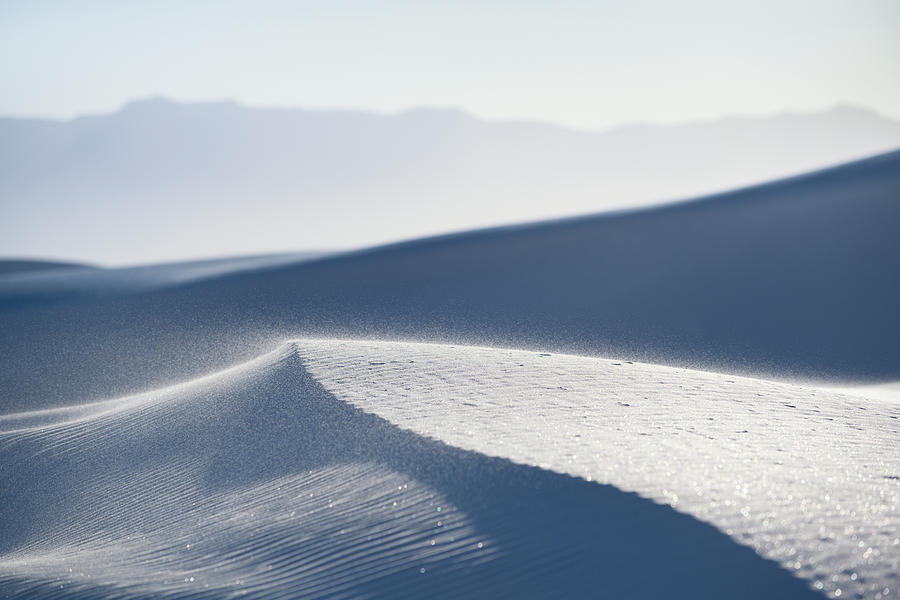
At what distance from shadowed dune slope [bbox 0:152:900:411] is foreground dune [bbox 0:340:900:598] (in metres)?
3.11

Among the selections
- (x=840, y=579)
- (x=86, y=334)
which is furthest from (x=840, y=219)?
(x=840, y=579)

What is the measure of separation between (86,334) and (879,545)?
1214 cm

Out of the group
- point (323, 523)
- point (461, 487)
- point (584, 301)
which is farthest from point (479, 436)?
point (584, 301)

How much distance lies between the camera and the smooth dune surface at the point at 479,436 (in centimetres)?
405

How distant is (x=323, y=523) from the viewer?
475 cm

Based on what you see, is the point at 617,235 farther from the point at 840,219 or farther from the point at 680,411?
the point at 680,411

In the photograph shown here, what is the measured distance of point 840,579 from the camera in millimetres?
3660

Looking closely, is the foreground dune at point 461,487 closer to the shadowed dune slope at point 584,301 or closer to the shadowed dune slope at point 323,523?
the shadowed dune slope at point 323,523

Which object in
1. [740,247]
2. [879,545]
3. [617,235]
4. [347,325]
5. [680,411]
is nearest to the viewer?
[879,545]

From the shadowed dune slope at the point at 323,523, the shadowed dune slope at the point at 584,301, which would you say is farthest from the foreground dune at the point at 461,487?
the shadowed dune slope at the point at 584,301

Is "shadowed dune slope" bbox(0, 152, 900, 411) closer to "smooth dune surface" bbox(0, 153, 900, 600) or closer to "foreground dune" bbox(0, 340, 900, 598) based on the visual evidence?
"smooth dune surface" bbox(0, 153, 900, 600)

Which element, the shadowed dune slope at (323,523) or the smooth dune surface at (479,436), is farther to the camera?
the smooth dune surface at (479,436)

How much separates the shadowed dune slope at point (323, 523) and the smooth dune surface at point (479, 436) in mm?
18

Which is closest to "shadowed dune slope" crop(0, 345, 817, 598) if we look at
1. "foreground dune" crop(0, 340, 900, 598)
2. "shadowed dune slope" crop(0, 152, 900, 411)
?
"foreground dune" crop(0, 340, 900, 598)
